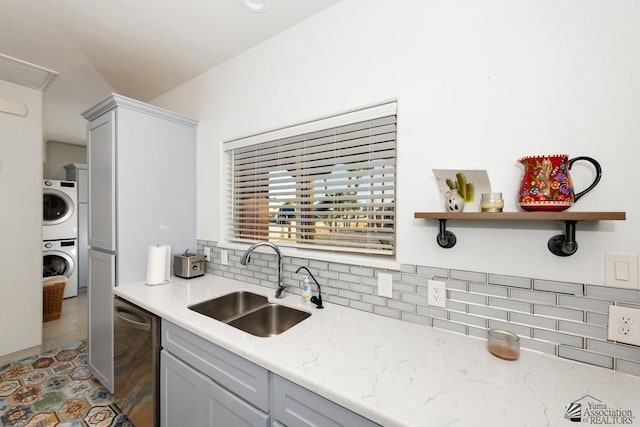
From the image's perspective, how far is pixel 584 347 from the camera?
0.94 meters

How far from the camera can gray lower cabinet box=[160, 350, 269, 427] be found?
105 cm

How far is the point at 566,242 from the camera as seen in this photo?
95 centimetres

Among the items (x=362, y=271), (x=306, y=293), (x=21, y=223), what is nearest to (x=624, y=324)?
(x=362, y=271)

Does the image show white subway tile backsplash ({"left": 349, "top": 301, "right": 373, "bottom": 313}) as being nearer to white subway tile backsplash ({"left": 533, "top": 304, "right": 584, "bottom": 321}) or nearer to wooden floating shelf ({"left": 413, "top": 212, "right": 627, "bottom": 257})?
wooden floating shelf ({"left": 413, "top": 212, "right": 627, "bottom": 257})

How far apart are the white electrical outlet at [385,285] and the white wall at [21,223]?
311 cm

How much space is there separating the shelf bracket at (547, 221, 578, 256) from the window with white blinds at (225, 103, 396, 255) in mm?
618

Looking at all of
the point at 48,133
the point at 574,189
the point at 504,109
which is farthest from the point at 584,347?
the point at 48,133

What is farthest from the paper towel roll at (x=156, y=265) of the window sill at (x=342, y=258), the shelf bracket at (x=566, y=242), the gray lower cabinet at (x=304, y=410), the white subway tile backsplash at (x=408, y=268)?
the shelf bracket at (x=566, y=242)

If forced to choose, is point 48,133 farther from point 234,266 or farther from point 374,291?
point 374,291

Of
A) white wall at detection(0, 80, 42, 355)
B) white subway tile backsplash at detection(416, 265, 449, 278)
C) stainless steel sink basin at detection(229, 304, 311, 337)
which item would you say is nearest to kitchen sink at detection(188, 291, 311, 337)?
stainless steel sink basin at detection(229, 304, 311, 337)

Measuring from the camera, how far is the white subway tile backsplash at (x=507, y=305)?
913 millimetres

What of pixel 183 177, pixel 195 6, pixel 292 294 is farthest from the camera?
pixel 183 177

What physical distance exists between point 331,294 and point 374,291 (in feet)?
0.87

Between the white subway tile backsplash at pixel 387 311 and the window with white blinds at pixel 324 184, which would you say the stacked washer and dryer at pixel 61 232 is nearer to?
the window with white blinds at pixel 324 184
